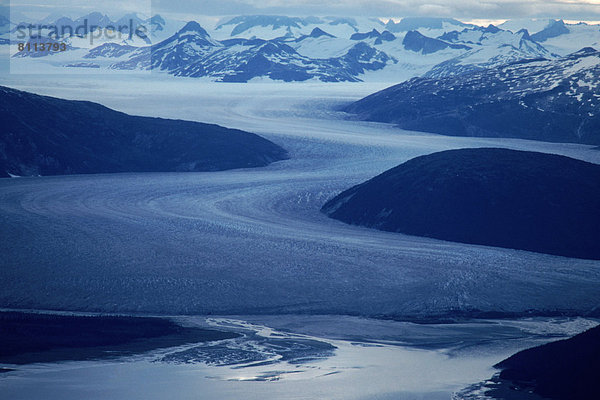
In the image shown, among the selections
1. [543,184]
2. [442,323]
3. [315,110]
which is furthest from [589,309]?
[315,110]

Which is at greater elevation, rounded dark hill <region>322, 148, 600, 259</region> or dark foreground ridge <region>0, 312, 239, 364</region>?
rounded dark hill <region>322, 148, 600, 259</region>

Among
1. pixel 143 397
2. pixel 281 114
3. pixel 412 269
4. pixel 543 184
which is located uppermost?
pixel 281 114

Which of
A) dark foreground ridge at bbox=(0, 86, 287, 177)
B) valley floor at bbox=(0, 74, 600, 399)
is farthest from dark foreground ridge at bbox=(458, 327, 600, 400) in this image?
dark foreground ridge at bbox=(0, 86, 287, 177)

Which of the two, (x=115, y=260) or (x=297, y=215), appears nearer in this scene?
(x=115, y=260)

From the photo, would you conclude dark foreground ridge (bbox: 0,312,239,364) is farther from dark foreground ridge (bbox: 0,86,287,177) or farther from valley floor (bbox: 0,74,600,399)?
dark foreground ridge (bbox: 0,86,287,177)

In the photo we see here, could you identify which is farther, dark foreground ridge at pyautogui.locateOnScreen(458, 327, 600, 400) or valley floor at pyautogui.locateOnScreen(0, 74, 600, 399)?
valley floor at pyautogui.locateOnScreen(0, 74, 600, 399)

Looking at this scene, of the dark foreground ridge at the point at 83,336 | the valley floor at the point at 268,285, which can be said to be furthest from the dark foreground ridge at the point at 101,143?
the dark foreground ridge at the point at 83,336

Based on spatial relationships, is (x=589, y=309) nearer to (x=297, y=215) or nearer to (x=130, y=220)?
(x=297, y=215)

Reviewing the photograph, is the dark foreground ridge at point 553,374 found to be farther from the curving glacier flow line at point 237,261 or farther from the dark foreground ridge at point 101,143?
the dark foreground ridge at point 101,143
